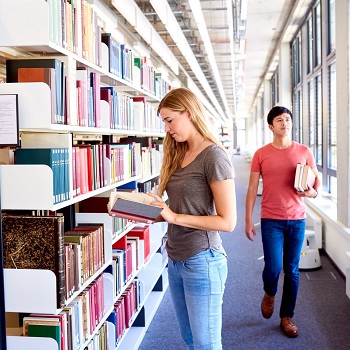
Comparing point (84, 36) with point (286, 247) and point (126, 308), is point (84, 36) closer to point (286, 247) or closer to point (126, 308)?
point (126, 308)

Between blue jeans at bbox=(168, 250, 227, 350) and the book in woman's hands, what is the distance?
24 centimetres

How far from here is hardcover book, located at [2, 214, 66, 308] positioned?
182cm

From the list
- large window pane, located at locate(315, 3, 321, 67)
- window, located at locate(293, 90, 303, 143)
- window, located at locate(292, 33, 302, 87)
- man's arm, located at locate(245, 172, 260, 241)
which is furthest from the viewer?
window, located at locate(293, 90, 303, 143)

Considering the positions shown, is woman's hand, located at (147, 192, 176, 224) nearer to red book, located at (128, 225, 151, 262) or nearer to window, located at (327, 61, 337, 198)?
red book, located at (128, 225, 151, 262)

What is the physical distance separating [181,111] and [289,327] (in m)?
2.09

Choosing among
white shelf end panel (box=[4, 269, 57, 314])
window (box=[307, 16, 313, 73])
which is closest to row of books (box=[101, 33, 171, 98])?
white shelf end panel (box=[4, 269, 57, 314])

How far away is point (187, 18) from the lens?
7918 millimetres

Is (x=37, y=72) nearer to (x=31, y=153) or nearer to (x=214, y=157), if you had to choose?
(x=31, y=153)

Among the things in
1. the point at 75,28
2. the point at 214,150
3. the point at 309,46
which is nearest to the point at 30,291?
the point at 214,150

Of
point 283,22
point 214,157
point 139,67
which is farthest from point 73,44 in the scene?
point 283,22

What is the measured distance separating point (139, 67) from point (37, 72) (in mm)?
1929

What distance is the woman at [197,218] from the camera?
1785 millimetres

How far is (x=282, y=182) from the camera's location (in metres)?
3.16

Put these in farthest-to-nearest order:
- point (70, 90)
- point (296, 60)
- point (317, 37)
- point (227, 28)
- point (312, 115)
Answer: point (296, 60), point (312, 115), point (227, 28), point (317, 37), point (70, 90)
